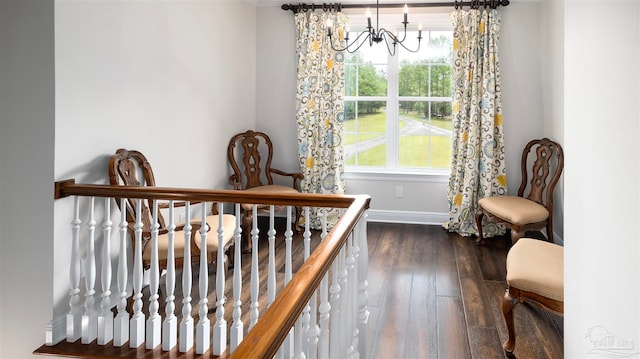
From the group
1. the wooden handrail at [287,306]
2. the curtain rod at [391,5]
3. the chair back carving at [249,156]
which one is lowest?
the wooden handrail at [287,306]

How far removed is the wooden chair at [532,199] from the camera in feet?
14.5

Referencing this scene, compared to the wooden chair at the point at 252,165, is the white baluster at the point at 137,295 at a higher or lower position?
lower

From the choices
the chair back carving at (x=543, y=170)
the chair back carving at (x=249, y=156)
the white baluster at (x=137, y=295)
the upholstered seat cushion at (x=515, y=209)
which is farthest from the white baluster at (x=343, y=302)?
the chair back carving at (x=249, y=156)

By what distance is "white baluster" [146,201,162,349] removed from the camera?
2727 mm

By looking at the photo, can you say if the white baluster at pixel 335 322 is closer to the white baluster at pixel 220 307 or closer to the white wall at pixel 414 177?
the white baluster at pixel 220 307

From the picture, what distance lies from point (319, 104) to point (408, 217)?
1.68m

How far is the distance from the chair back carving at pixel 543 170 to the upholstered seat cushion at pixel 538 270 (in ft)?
5.91

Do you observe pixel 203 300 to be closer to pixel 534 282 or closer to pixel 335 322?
pixel 335 322

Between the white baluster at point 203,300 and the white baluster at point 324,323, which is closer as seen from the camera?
the white baluster at point 324,323

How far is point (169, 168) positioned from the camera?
4062 mm

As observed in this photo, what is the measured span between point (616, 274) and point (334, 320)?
930mm

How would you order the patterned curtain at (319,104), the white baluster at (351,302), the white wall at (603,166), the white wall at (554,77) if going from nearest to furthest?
the white wall at (603,166), the white baluster at (351,302), the white wall at (554,77), the patterned curtain at (319,104)

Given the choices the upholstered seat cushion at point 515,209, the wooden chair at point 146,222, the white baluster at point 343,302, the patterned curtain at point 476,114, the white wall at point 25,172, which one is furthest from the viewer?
the patterned curtain at point 476,114

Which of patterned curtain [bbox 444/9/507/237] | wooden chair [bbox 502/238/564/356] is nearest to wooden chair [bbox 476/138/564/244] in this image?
patterned curtain [bbox 444/9/507/237]
